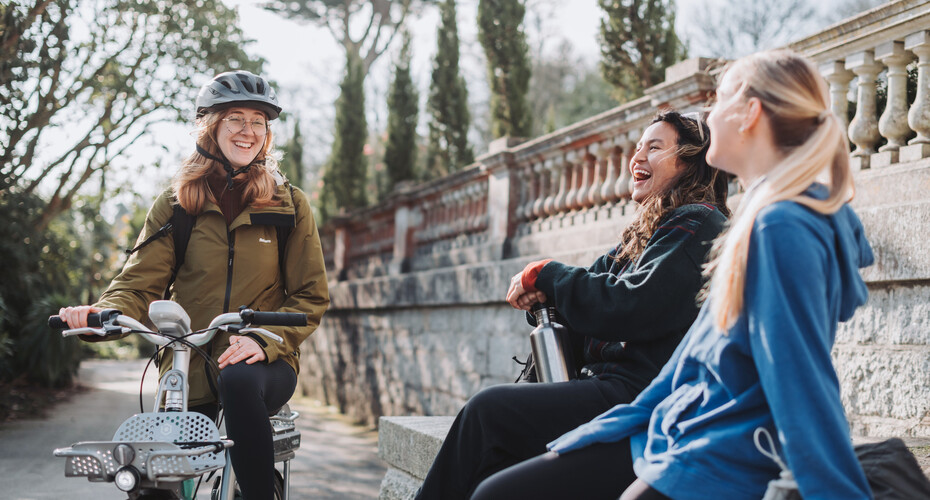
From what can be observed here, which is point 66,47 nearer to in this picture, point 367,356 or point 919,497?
point 367,356

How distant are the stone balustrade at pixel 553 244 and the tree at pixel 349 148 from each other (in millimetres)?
2452

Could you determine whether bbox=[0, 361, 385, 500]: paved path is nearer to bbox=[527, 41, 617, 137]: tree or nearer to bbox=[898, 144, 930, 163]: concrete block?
bbox=[898, 144, 930, 163]: concrete block

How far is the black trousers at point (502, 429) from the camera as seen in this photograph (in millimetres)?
2346

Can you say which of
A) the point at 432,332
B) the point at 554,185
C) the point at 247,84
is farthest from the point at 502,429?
the point at 432,332

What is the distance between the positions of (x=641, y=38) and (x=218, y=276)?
7.70 metres

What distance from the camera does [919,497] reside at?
1.70 m

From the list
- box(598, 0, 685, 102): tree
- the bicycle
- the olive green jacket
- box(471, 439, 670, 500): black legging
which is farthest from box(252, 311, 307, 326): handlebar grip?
box(598, 0, 685, 102): tree

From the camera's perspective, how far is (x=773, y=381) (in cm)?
156

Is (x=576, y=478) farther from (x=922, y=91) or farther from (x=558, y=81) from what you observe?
(x=558, y=81)

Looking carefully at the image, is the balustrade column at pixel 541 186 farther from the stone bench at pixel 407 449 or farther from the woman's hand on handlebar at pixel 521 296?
the woman's hand on handlebar at pixel 521 296

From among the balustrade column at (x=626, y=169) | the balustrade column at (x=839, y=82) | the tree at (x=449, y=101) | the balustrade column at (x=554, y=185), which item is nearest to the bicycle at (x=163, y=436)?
the balustrade column at (x=839, y=82)

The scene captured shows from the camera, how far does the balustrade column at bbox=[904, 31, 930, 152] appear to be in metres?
3.89

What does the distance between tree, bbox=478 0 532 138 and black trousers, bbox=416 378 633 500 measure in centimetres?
1044

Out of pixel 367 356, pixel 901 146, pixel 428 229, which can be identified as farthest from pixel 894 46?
pixel 367 356
